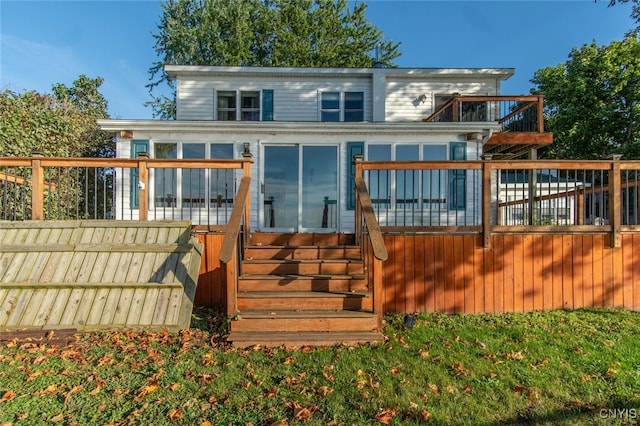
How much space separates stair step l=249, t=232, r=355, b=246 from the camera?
5.46m

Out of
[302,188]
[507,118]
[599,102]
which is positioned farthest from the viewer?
[599,102]

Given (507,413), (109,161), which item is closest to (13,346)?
(109,161)

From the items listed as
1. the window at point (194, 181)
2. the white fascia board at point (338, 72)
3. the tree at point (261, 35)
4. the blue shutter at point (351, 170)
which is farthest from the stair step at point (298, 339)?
the tree at point (261, 35)

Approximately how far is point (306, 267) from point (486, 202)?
105 inches

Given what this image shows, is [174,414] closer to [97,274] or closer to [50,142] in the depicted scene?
[97,274]

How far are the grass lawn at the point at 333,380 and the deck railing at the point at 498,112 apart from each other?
621 cm

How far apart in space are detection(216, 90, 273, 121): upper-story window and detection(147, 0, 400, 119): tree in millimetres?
8749

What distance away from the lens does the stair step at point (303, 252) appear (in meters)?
4.86

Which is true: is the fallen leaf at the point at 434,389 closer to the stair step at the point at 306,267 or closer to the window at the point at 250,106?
the stair step at the point at 306,267

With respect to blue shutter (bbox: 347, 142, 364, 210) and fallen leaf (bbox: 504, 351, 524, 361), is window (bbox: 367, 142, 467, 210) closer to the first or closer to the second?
blue shutter (bbox: 347, 142, 364, 210)

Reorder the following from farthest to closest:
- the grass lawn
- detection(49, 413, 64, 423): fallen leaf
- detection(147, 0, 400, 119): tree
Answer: detection(147, 0, 400, 119): tree
the grass lawn
detection(49, 413, 64, 423): fallen leaf

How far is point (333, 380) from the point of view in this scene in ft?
9.11

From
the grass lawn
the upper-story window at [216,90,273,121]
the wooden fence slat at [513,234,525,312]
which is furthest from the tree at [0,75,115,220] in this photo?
the wooden fence slat at [513,234,525,312]

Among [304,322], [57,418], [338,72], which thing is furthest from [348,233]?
[338,72]
